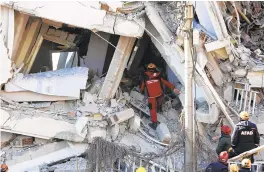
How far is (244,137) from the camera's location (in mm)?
7699

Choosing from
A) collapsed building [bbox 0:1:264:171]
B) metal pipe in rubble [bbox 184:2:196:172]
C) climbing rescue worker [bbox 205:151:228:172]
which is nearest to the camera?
climbing rescue worker [bbox 205:151:228:172]

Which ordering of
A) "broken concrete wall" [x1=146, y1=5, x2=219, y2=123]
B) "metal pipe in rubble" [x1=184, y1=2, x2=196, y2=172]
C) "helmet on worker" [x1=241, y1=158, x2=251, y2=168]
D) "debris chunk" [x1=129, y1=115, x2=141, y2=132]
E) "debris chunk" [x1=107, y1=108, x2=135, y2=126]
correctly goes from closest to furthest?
"helmet on worker" [x1=241, y1=158, x2=251, y2=168] → "metal pipe in rubble" [x1=184, y1=2, x2=196, y2=172] → "broken concrete wall" [x1=146, y1=5, x2=219, y2=123] → "debris chunk" [x1=107, y1=108, x2=135, y2=126] → "debris chunk" [x1=129, y1=115, x2=141, y2=132]

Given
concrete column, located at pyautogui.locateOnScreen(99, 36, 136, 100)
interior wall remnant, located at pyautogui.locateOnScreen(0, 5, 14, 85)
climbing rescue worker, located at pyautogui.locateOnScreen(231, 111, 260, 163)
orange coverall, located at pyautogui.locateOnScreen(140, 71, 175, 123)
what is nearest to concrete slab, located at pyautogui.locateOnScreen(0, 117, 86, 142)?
interior wall remnant, located at pyautogui.locateOnScreen(0, 5, 14, 85)

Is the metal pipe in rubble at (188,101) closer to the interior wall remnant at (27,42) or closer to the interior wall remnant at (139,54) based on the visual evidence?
the interior wall remnant at (139,54)

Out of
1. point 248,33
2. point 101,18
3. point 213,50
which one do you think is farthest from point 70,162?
point 248,33

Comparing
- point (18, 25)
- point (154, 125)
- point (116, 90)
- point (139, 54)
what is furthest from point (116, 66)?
point (18, 25)

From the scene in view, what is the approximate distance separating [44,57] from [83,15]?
7.87 ft

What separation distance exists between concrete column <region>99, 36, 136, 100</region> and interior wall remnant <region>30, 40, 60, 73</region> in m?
1.65

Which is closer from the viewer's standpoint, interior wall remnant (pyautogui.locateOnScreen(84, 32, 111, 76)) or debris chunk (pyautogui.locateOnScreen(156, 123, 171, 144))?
debris chunk (pyautogui.locateOnScreen(156, 123, 171, 144))

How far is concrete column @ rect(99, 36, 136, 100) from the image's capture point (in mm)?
9719

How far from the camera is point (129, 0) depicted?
30.2 ft

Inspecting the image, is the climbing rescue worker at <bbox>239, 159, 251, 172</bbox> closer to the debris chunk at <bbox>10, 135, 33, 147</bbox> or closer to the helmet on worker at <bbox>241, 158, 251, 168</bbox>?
the helmet on worker at <bbox>241, 158, 251, 168</bbox>

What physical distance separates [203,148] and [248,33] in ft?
8.87

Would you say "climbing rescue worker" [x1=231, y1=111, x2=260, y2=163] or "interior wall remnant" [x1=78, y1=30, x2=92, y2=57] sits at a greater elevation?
"interior wall remnant" [x1=78, y1=30, x2=92, y2=57]
